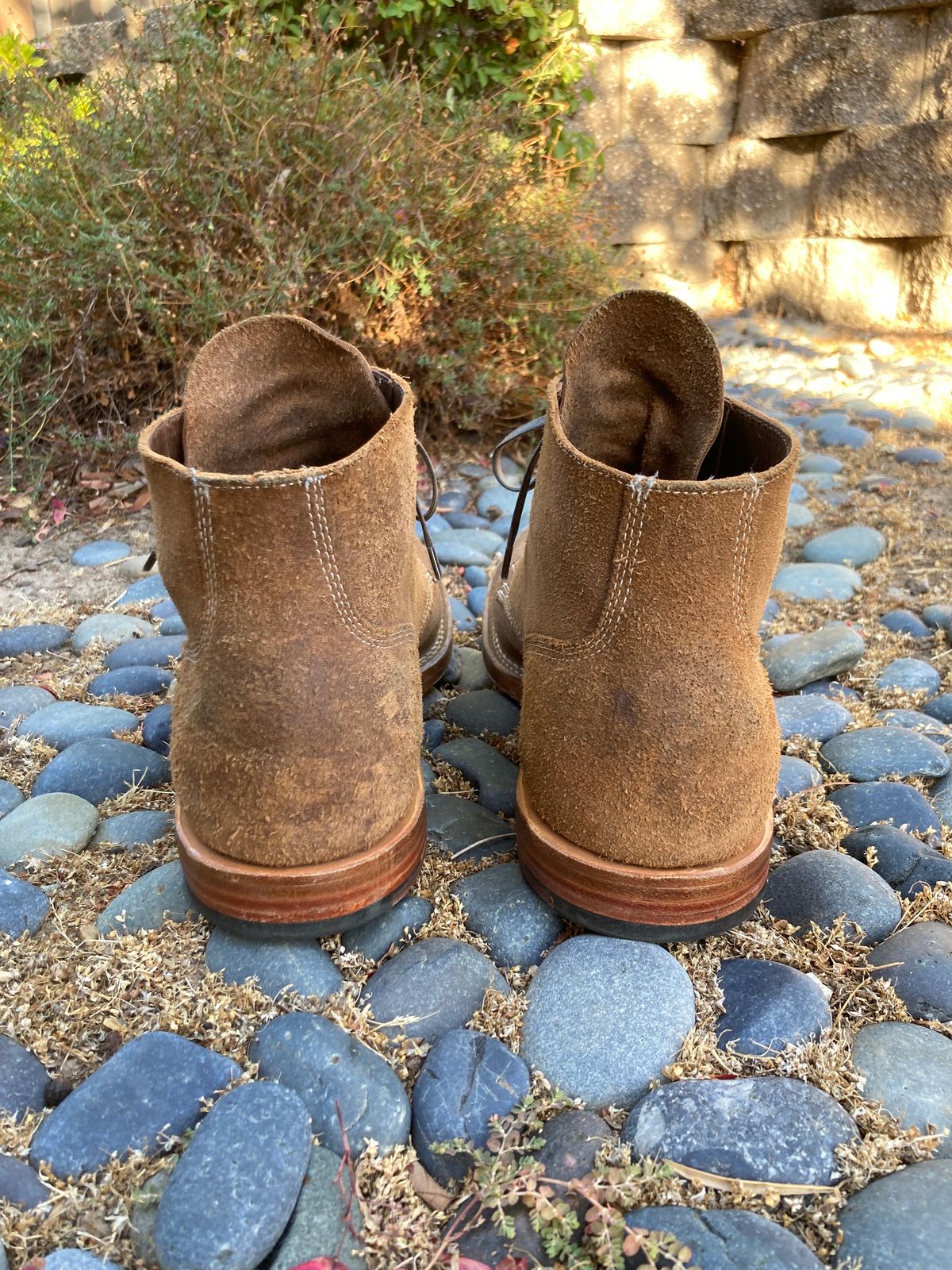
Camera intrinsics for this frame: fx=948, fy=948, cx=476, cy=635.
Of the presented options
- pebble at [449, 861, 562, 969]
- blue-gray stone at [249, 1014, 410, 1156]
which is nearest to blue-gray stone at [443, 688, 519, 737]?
pebble at [449, 861, 562, 969]

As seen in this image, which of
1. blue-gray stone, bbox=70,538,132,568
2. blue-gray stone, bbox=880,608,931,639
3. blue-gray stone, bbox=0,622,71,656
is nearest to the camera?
blue-gray stone, bbox=0,622,71,656

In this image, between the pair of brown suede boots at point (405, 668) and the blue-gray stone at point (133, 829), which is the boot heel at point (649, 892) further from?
the blue-gray stone at point (133, 829)

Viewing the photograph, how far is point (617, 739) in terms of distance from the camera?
126 centimetres

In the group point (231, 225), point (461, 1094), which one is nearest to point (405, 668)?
point (461, 1094)

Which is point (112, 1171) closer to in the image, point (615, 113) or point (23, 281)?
point (23, 281)

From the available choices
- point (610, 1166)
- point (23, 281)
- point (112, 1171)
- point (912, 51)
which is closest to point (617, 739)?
point (610, 1166)

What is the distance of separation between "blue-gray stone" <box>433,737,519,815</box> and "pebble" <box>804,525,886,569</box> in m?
1.52

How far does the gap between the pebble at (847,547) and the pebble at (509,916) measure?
1.82 metres

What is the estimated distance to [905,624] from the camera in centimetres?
243

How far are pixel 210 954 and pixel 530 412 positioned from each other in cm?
291

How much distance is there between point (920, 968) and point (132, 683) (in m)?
1.60

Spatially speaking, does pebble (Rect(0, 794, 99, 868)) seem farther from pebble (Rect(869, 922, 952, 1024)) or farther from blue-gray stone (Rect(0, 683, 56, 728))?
pebble (Rect(869, 922, 952, 1024))

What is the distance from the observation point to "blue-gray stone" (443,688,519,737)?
1909mm

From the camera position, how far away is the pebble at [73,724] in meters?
1.88
